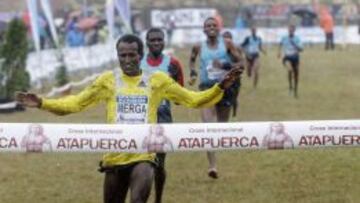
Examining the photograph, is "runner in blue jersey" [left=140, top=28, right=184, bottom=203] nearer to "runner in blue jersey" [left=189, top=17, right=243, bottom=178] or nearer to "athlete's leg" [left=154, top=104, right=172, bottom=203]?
"athlete's leg" [left=154, top=104, right=172, bottom=203]

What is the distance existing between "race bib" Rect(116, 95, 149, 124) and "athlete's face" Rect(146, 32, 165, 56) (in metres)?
2.41

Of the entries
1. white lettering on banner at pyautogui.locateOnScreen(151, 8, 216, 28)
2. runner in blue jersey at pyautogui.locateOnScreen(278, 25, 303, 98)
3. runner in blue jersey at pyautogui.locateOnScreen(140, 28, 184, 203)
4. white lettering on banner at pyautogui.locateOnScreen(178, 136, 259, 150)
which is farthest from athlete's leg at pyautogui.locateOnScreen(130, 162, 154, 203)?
white lettering on banner at pyautogui.locateOnScreen(151, 8, 216, 28)

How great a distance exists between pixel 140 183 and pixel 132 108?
2.27ft

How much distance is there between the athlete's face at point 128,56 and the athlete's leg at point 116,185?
822 mm

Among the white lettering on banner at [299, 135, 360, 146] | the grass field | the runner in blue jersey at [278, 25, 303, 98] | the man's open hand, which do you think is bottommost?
the grass field

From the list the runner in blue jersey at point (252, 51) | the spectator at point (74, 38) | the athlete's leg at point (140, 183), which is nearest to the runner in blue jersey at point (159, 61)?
the athlete's leg at point (140, 183)

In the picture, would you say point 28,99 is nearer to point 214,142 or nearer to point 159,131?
point 159,131

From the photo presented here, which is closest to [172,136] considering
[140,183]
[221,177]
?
[140,183]

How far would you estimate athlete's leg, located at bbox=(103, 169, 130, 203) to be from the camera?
7.70 m

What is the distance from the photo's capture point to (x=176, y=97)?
26.3 feet

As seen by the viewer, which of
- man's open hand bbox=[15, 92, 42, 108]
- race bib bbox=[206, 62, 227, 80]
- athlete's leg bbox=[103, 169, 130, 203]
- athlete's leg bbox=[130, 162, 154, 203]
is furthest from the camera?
race bib bbox=[206, 62, 227, 80]

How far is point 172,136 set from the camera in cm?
793

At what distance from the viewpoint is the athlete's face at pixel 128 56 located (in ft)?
25.6

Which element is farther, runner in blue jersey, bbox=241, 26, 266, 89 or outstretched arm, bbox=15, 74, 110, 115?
runner in blue jersey, bbox=241, 26, 266, 89
